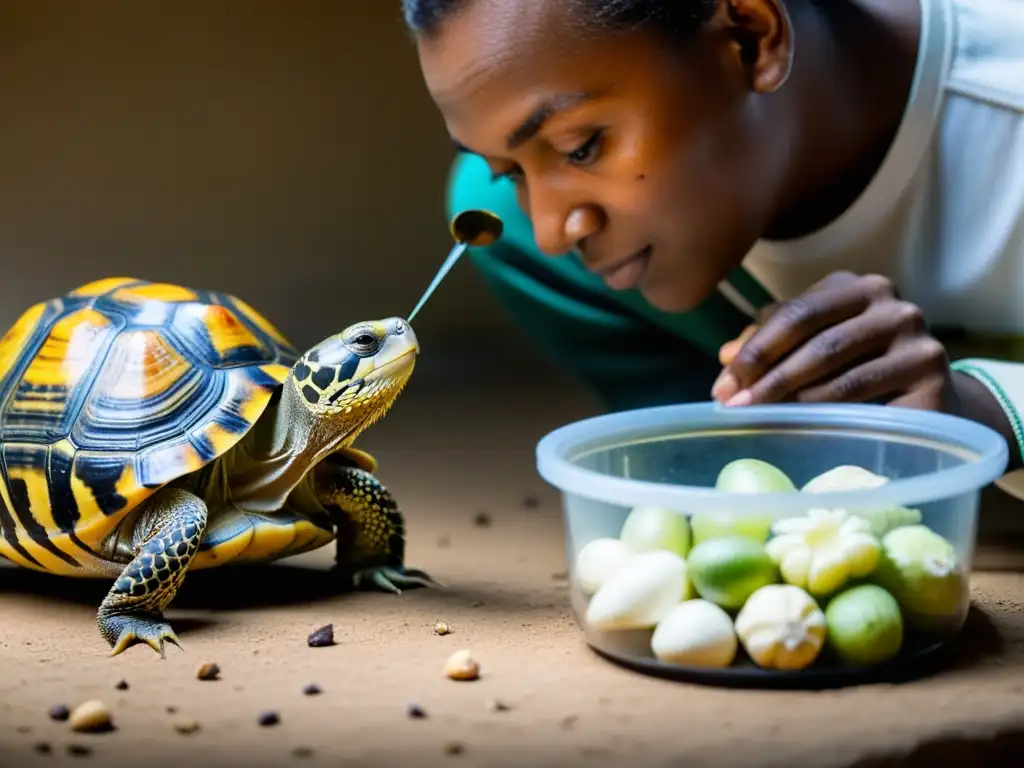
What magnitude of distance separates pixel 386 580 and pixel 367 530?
0.23ft

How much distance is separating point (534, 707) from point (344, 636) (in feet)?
1.11

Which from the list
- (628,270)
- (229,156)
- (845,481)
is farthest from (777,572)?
(229,156)

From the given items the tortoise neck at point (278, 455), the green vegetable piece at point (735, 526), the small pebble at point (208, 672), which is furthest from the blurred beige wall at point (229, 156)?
the green vegetable piece at point (735, 526)

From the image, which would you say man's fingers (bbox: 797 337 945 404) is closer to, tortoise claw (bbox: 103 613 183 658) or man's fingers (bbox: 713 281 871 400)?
man's fingers (bbox: 713 281 871 400)

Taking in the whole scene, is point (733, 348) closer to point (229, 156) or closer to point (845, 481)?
point (845, 481)

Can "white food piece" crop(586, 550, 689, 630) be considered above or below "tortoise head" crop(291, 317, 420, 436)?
below

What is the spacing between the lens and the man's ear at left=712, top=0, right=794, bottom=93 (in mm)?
1473

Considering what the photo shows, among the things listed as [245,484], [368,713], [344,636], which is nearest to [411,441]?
[245,484]

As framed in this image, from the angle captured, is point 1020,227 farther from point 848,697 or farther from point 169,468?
point 169,468

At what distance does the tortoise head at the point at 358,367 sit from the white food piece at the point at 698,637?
0.50 m

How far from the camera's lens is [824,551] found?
3.82ft

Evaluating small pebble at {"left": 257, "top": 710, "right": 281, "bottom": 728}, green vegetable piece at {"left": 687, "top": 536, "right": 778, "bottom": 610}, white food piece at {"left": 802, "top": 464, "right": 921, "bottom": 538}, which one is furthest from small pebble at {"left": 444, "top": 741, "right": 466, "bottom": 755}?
white food piece at {"left": 802, "top": 464, "right": 921, "bottom": 538}

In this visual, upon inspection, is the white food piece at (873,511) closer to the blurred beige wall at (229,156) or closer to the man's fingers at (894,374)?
the man's fingers at (894,374)

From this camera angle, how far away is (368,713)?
3.77 ft
